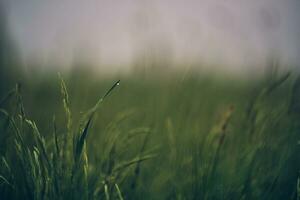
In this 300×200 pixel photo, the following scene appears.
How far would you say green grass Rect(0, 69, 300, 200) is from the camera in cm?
75

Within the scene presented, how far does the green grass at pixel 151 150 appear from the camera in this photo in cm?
75

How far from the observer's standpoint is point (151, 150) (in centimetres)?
97

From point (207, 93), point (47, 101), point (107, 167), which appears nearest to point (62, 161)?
point (107, 167)

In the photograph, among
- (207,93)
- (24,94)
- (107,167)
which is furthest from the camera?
(207,93)

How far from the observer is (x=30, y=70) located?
1356 mm

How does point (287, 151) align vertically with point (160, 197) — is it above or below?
above

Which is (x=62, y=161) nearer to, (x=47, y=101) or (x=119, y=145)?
(x=119, y=145)

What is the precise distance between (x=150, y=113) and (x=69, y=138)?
2.17 ft

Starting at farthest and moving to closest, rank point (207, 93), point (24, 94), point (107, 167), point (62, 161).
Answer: point (207, 93) → point (24, 94) → point (107, 167) → point (62, 161)

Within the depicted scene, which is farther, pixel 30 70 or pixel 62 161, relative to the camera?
pixel 30 70

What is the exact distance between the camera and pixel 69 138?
2.61ft

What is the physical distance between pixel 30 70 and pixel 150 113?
0.45 metres

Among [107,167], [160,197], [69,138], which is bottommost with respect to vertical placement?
[160,197]

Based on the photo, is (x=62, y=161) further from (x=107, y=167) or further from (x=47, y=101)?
(x=47, y=101)
